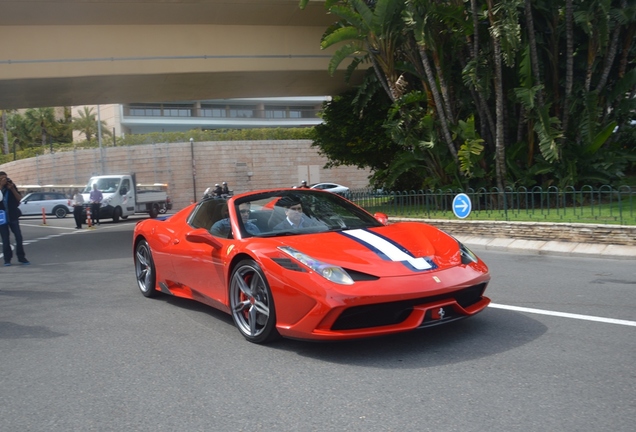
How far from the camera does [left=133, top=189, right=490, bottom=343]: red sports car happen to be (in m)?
4.95

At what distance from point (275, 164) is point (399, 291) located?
45.3m

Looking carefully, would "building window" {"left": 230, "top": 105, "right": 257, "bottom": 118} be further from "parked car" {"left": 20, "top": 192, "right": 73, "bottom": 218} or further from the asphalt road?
the asphalt road

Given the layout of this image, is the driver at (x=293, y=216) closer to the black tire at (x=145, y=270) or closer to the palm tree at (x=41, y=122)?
the black tire at (x=145, y=270)

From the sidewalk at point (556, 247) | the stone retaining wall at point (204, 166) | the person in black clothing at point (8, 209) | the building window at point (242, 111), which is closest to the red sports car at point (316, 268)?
the sidewalk at point (556, 247)

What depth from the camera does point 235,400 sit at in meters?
4.29

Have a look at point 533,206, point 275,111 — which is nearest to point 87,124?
point 275,111

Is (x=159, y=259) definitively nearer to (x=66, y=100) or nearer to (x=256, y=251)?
(x=256, y=251)

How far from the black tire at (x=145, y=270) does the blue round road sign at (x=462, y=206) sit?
786 cm

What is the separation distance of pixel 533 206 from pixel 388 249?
8714 mm

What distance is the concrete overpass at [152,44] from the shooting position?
17.8 m

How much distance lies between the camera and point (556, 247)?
1159cm

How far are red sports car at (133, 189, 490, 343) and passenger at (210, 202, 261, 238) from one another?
1 centimetres

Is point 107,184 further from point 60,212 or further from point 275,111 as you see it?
point 275,111

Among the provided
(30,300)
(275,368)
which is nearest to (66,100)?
(30,300)
